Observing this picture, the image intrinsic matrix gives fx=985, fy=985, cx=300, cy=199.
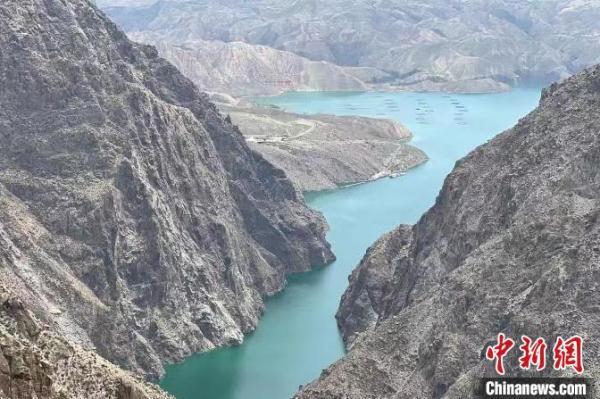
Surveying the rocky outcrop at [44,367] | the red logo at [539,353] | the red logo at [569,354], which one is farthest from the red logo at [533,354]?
the rocky outcrop at [44,367]

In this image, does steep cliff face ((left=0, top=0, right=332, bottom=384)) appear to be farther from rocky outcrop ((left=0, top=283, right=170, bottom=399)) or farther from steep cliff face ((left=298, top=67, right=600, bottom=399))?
rocky outcrop ((left=0, top=283, right=170, bottom=399))

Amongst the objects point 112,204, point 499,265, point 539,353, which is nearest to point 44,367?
point 539,353

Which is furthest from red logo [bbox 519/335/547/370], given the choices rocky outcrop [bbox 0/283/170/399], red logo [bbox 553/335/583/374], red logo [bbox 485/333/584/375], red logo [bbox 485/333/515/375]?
rocky outcrop [bbox 0/283/170/399]

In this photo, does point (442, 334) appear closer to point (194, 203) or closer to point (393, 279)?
point (393, 279)

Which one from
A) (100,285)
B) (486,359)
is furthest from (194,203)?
(486,359)

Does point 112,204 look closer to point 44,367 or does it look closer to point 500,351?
point 500,351

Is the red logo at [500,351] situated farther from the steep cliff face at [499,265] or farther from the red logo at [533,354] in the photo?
the red logo at [533,354]
